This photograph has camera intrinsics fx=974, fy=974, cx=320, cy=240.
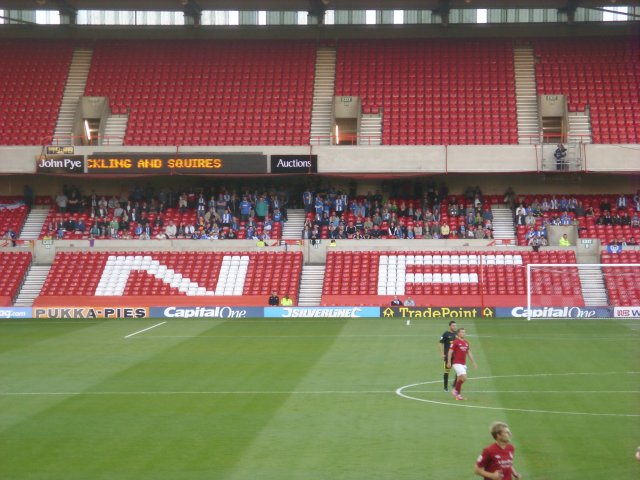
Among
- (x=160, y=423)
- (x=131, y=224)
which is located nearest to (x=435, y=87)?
(x=131, y=224)

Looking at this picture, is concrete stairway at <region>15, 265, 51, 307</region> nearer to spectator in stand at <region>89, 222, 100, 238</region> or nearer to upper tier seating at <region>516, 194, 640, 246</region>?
spectator in stand at <region>89, 222, 100, 238</region>

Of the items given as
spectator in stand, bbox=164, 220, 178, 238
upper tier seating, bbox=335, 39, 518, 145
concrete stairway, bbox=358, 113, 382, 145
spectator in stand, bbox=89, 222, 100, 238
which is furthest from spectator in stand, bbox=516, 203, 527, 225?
spectator in stand, bbox=89, 222, 100, 238

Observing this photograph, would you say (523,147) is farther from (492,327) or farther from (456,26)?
(492,327)

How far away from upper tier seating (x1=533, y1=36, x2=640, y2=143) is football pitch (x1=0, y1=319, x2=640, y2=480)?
1850 centimetres

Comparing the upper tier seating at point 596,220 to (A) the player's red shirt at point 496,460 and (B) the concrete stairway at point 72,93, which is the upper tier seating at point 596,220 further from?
(A) the player's red shirt at point 496,460

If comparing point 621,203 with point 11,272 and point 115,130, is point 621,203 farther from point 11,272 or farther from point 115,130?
point 11,272

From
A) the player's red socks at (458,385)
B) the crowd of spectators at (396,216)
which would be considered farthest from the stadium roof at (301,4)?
the player's red socks at (458,385)

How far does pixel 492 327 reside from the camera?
4072 cm

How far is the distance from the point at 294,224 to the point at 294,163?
142 inches

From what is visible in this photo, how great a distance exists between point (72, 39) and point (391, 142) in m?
22.1

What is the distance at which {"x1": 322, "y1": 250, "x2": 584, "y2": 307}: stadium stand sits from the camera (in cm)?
4797

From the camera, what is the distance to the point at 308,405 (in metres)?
23.0

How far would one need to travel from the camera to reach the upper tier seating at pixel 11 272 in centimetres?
5019

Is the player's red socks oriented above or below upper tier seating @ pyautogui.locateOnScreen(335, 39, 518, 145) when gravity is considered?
below
